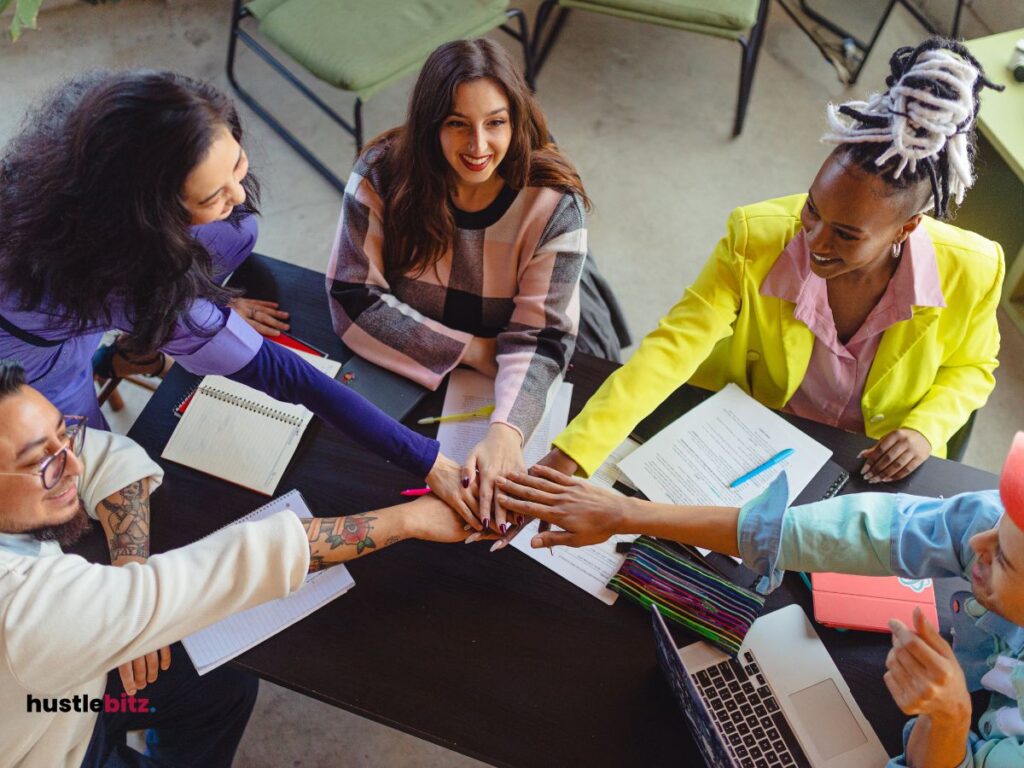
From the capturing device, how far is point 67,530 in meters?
1.51

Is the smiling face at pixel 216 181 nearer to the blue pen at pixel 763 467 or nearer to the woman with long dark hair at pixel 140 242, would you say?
the woman with long dark hair at pixel 140 242

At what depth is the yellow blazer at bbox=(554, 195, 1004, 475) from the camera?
1.70m

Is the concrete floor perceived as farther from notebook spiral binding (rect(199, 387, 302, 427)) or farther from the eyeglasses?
the eyeglasses

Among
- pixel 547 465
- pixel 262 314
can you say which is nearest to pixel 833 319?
pixel 547 465

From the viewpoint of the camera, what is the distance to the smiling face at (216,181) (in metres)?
1.43

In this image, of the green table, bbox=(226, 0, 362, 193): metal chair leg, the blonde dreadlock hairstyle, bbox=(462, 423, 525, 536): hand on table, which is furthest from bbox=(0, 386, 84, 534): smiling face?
the green table

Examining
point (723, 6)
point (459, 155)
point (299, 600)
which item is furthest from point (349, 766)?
point (723, 6)

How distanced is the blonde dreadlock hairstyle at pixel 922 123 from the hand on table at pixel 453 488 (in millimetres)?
822

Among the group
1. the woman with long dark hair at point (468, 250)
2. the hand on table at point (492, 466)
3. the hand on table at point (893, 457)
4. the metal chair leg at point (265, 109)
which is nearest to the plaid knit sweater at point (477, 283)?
the woman with long dark hair at point (468, 250)

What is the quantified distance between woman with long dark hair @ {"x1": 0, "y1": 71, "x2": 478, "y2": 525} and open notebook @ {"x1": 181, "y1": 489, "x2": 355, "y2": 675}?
0.77 ft

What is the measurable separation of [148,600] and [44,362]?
635 millimetres

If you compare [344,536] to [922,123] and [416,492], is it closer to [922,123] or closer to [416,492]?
[416,492]

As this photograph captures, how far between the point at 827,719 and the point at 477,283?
1.01 meters

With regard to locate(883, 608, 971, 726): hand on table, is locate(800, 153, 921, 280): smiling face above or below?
above
